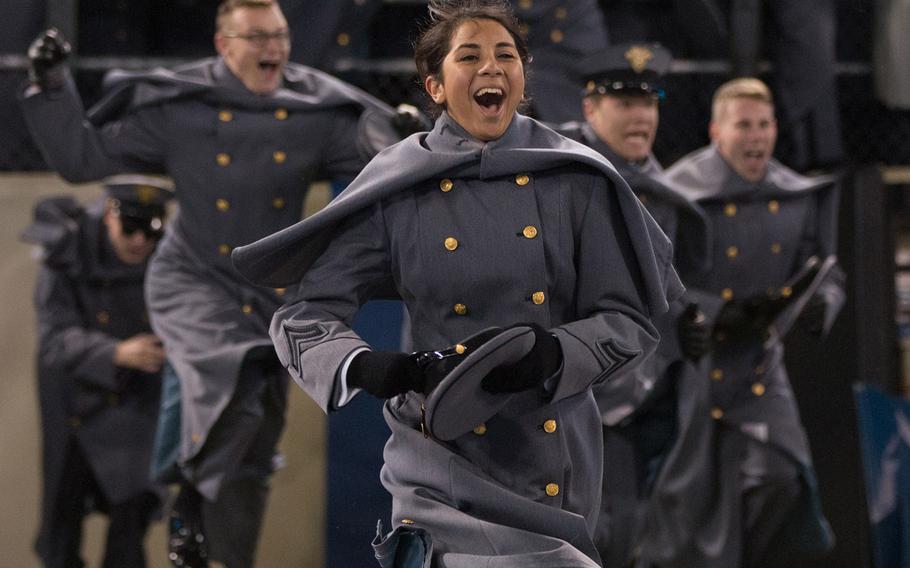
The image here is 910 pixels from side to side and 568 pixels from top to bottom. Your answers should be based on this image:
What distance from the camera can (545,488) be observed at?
2.97m

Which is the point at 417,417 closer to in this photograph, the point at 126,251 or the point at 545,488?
the point at 545,488

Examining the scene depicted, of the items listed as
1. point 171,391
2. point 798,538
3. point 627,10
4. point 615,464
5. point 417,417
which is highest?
point 627,10

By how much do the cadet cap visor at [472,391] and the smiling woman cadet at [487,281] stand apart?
0.04m

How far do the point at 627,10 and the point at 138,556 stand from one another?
109 inches

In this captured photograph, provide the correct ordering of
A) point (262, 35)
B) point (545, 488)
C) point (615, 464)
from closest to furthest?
point (545, 488), point (262, 35), point (615, 464)

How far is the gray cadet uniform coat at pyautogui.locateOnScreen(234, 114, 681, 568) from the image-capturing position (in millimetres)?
2930

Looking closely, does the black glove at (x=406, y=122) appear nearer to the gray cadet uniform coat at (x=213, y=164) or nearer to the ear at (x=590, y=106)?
the gray cadet uniform coat at (x=213, y=164)

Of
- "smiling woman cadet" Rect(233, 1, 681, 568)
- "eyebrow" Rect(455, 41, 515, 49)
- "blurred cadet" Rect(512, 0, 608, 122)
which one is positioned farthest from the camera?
"blurred cadet" Rect(512, 0, 608, 122)

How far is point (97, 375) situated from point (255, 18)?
1.69m

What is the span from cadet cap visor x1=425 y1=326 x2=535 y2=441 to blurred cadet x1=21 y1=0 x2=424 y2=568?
2.00 metres

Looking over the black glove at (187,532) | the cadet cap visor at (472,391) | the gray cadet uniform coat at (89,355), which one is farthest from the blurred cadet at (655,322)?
the cadet cap visor at (472,391)

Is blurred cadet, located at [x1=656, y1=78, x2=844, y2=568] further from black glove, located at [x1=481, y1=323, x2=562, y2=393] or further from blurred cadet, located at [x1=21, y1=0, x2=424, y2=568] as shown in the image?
black glove, located at [x1=481, y1=323, x2=562, y2=393]

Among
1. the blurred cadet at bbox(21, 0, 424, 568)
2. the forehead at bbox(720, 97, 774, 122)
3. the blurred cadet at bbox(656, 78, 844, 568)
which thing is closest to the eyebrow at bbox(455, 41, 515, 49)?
the blurred cadet at bbox(21, 0, 424, 568)

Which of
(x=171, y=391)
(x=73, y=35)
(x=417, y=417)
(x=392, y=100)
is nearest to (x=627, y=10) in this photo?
(x=392, y=100)
